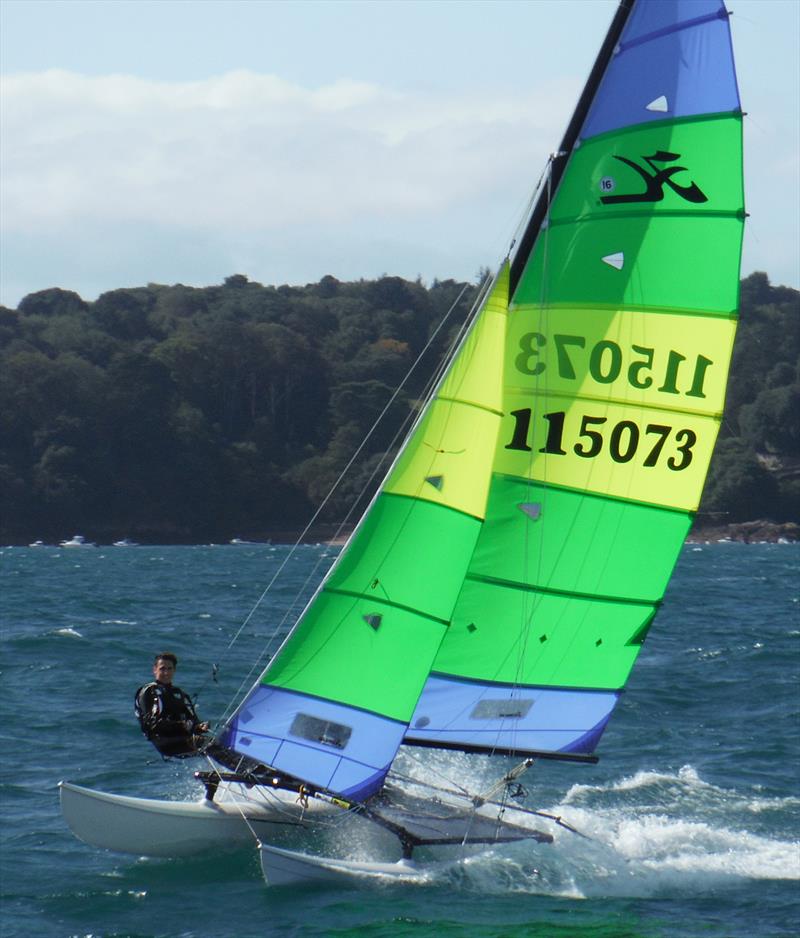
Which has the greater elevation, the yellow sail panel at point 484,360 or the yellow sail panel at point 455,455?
the yellow sail panel at point 484,360

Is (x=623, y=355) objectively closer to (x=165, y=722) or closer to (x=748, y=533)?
(x=165, y=722)

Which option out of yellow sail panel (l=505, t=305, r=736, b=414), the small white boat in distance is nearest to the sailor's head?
yellow sail panel (l=505, t=305, r=736, b=414)

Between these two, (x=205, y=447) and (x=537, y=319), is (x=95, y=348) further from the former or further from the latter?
(x=537, y=319)

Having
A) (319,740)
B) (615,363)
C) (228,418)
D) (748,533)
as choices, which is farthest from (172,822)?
(228,418)

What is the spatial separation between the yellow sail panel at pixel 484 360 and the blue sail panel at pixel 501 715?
2.24m

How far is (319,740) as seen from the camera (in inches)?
468

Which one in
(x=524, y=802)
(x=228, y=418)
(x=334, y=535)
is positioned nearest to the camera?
(x=524, y=802)

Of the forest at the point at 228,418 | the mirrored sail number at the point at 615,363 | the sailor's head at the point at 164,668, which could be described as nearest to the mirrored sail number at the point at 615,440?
the mirrored sail number at the point at 615,363

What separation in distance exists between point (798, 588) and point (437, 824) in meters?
33.1

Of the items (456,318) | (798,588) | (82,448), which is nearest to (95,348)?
(82,448)

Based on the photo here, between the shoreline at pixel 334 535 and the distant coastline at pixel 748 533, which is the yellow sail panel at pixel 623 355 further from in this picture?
the distant coastline at pixel 748 533

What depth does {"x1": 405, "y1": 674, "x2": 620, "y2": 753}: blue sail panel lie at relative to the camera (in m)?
12.5

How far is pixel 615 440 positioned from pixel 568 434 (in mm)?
336

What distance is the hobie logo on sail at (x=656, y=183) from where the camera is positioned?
1155 cm
